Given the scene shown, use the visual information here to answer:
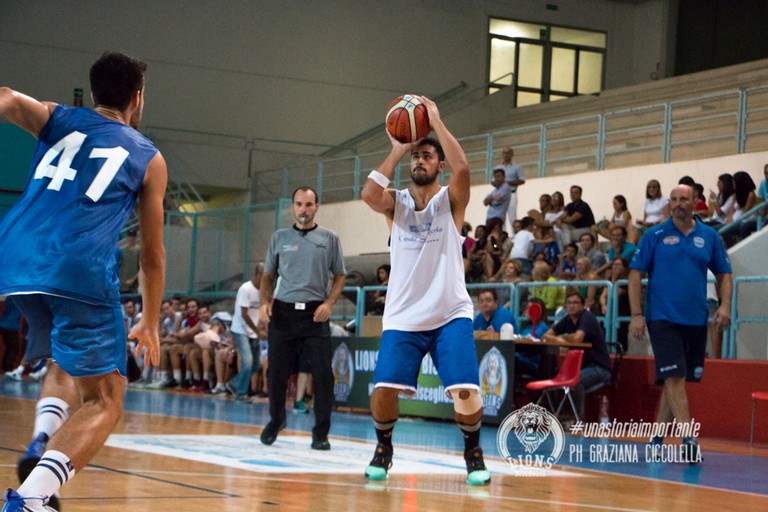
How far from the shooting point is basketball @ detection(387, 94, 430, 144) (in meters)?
6.88

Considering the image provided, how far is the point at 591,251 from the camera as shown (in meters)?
15.6

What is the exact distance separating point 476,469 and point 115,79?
3.64m

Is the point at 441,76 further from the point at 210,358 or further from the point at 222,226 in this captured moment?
the point at 210,358

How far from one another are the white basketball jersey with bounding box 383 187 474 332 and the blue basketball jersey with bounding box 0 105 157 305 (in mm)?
2737

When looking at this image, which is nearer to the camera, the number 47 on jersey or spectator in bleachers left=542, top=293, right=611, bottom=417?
the number 47 on jersey

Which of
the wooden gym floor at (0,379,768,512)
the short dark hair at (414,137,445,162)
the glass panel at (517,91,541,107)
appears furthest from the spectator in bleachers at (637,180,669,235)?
the glass panel at (517,91,541,107)

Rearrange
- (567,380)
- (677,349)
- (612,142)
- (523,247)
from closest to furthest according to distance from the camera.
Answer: (677,349)
(567,380)
(523,247)
(612,142)

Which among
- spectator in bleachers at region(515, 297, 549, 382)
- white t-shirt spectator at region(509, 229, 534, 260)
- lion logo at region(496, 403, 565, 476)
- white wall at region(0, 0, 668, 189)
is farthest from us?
white wall at region(0, 0, 668, 189)

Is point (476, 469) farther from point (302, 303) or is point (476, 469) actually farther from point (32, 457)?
point (32, 457)

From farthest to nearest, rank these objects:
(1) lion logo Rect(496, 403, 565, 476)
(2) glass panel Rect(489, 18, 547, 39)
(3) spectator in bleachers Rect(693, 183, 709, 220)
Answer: (2) glass panel Rect(489, 18, 547, 39) < (3) spectator in bleachers Rect(693, 183, 709, 220) < (1) lion logo Rect(496, 403, 565, 476)

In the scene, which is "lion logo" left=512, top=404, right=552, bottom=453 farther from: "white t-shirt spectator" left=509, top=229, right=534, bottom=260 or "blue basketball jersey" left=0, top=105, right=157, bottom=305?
"blue basketball jersey" left=0, top=105, right=157, bottom=305

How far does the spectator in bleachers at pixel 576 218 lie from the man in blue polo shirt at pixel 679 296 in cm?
808

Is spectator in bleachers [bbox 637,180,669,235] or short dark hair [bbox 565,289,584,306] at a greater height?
spectator in bleachers [bbox 637,180,669,235]

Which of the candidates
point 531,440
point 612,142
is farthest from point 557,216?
point 531,440
